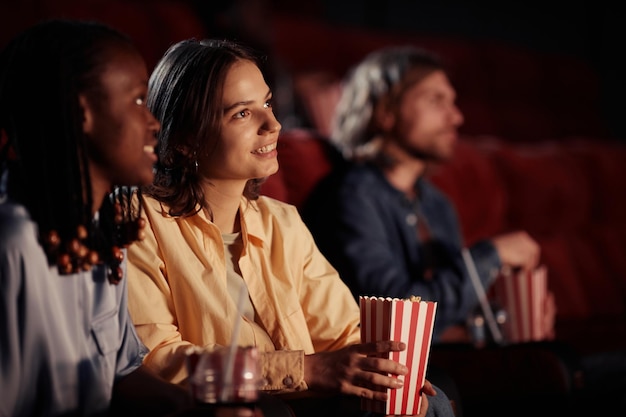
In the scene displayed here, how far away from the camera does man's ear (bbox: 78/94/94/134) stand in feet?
3.85

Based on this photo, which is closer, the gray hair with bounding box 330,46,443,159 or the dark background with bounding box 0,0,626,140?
the gray hair with bounding box 330,46,443,159

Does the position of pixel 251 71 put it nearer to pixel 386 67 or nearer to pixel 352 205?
pixel 352 205

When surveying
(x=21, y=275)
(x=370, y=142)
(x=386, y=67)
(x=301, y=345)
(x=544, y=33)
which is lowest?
(x=301, y=345)

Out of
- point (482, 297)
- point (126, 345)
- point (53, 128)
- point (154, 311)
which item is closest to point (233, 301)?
point (154, 311)

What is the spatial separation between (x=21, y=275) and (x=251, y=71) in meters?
0.55

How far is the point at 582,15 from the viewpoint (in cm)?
555

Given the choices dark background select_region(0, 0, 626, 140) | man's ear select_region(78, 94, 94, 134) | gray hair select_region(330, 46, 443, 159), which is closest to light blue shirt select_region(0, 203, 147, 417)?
man's ear select_region(78, 94, 94, 134)

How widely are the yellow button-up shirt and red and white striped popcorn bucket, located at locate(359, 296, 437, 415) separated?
127 mm

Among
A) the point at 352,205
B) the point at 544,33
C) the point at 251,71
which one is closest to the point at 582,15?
the point at 544,33

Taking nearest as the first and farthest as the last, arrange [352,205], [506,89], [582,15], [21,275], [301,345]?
[21,275]
[301,345]
[352,205]
[506,89]
[582,15]

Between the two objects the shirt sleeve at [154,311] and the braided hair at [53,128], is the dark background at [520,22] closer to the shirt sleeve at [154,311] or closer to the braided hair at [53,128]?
the shirt sleeve at [154,311]

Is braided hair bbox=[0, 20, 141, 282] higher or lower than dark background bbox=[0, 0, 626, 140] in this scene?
lower

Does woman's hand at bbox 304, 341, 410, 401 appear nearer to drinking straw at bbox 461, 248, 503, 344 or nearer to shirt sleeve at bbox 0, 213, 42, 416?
shirt sleeve at bbox 0, 213, 42, 416

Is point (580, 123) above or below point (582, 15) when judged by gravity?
below
